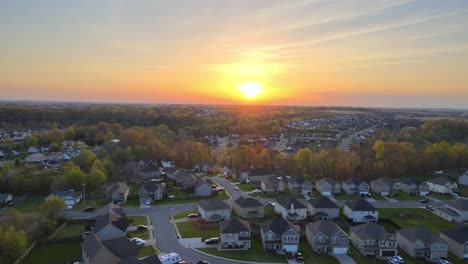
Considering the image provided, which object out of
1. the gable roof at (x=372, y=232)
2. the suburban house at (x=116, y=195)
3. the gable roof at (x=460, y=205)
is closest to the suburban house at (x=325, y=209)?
the gable roof at (x=372, y=232)

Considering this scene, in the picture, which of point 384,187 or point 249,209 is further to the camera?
point 384,187

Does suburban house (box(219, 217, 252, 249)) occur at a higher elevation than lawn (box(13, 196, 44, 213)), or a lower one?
higher

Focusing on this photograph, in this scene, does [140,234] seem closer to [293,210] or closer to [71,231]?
[71,231]

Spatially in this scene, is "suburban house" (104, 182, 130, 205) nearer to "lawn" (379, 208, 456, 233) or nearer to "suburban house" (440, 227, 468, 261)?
"lawn" (379, 208, 456, 233)

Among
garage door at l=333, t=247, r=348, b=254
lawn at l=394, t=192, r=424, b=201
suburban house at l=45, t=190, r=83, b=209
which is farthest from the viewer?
lawn at l=394, t=192, r=424, b=201

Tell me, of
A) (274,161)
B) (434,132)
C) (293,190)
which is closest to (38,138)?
(274,161)

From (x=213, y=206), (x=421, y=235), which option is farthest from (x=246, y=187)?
(x=421, y=235)

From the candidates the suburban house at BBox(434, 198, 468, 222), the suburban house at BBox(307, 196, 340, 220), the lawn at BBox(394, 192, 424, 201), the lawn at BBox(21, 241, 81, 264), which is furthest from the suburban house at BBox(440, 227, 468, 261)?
the lawn at BBox(21, 241, 81, 264)
